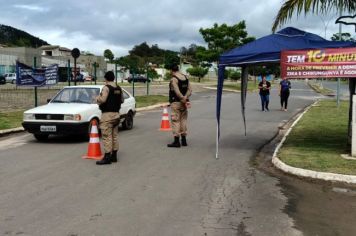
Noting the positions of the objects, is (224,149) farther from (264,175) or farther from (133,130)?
(133,130)

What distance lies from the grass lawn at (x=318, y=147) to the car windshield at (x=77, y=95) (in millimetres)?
5286

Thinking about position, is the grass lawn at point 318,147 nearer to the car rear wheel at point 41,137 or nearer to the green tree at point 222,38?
the car rear wheel at point 41,137

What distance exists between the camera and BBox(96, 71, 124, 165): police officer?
9.58m

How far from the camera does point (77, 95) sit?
13477 mm

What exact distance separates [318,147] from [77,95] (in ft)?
21.3

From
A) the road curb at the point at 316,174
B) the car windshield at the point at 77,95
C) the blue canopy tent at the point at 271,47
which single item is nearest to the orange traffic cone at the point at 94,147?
the blue canopy tent at the point at 271,47

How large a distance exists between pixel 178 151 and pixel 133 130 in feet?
14.0

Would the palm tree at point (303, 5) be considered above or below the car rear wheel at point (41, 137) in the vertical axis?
above

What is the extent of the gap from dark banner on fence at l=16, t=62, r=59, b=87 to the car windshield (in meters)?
5.20

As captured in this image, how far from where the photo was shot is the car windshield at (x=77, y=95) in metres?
13.2

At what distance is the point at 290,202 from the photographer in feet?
22.8

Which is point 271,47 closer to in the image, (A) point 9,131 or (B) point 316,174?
(B) point 316,174

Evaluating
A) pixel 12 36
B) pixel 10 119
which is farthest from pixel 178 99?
pixel 12 36

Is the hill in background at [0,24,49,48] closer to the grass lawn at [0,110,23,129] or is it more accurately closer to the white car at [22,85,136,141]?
the grass lawn at [0,110,23,129]
